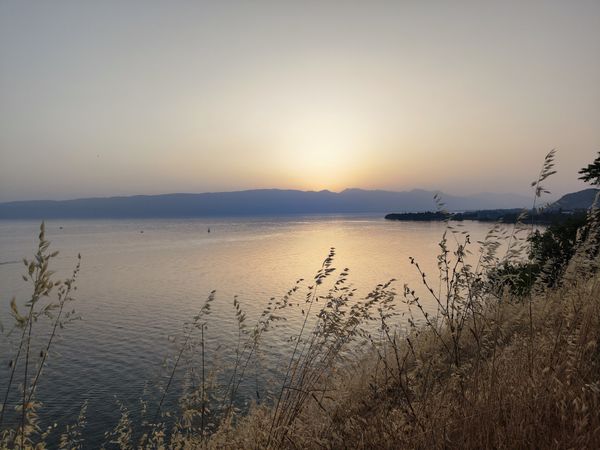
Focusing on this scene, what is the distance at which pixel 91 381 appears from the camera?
18422 mm

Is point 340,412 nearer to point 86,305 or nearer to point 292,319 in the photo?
point 292,319

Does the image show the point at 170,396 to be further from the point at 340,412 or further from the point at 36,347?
the point at 340,412

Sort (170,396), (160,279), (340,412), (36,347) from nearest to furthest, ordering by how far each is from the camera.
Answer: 1. (340,412)
2. (170,396)
3. (36,347)
4. (160,279)

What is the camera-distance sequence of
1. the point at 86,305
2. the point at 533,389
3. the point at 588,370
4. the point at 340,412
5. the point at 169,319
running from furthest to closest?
the point at 86,305, the point at 169,319, the point at 340,412, the point at 588,370, the point at 533,389

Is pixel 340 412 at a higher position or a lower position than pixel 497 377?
lower

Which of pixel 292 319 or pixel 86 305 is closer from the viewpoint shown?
pixel 292 319

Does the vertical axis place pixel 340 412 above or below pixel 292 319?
above

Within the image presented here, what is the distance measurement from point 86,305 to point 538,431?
36726 mm

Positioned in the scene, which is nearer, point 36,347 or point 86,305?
point 36,347

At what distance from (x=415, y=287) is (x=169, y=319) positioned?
73.8ft

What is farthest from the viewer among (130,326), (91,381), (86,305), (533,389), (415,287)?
(415,287)

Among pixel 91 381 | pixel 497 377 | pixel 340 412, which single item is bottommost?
pixel 91 381

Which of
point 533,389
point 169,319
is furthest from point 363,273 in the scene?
point 533,389

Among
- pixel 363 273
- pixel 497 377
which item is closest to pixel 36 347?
pixel 497 377
